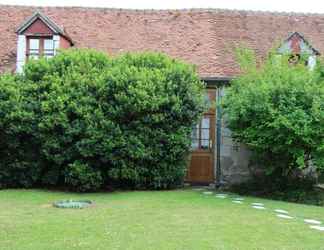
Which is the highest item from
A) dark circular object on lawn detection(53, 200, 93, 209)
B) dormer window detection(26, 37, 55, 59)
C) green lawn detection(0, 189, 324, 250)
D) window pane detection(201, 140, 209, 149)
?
dormer window detection(26, 37, 55, 59)

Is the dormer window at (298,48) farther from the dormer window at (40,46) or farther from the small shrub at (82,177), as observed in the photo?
the dormer window at (40,46)

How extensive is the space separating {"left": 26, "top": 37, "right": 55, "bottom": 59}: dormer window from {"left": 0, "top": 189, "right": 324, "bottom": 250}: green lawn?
5666 mm

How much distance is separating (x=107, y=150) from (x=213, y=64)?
16.0 feet

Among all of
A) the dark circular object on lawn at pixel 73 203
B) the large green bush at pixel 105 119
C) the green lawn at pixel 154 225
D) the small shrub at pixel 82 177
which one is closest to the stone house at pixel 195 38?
the large green bush at pixel 105 119

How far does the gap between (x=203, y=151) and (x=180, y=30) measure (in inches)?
188

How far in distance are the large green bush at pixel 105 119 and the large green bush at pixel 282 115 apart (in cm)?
150

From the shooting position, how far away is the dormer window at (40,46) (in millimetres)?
15945

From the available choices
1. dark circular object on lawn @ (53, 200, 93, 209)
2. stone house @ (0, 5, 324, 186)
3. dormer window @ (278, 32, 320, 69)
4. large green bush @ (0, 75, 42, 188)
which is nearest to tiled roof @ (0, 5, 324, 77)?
stone house @ (0, 5, 324, 186)

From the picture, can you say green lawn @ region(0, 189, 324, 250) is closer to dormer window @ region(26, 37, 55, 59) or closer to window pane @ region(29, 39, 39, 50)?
dormer window @ region(26, 37, 55, 59)

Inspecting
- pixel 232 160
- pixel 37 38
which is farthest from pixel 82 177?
pixel 37 38

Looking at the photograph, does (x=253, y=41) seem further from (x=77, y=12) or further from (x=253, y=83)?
(x=77, y=12)

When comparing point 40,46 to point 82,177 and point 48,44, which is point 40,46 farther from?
point 82,177

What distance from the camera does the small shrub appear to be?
13047 mm

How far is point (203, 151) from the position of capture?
1570 centimetres
